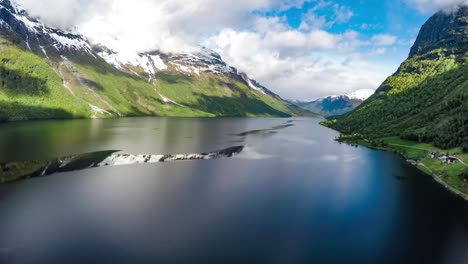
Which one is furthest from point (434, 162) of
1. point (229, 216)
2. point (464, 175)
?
point (229, 216)

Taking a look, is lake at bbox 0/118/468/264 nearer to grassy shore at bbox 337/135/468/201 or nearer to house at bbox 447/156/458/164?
grassy shore at bbox 337/135/468/201

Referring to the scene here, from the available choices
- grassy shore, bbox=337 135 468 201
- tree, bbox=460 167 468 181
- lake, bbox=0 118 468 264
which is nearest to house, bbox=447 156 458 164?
grassy shore, bbox=337 135 468 201

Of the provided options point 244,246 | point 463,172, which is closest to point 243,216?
point 244,246

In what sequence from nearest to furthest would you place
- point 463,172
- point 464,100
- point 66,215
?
1. point 66,215
2. point 463,172
3. point 464,100

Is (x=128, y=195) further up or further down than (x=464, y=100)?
further down

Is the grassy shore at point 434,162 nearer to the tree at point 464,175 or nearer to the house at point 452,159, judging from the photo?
the tree at point 464,175

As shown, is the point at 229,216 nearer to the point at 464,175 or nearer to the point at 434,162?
the point at 464,175

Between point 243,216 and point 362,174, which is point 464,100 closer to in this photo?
point 362,174
